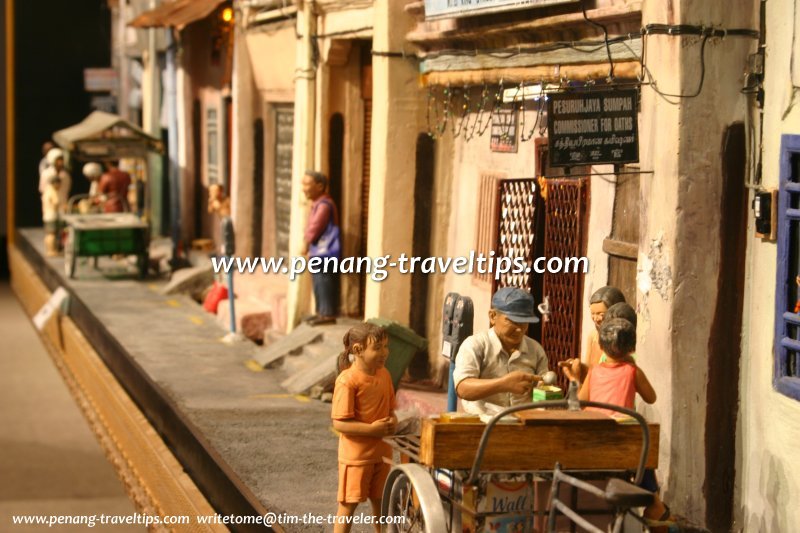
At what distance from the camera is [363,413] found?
23.2 feet

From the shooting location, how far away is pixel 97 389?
14.6m

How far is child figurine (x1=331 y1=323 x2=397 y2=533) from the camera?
7020mm

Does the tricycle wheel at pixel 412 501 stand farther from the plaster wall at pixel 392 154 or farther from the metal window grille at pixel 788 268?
the plaster wall at pixel 392 154

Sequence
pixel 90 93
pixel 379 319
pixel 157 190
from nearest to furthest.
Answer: pixel 379 319 → pixel 157 190 → pixel 90 93

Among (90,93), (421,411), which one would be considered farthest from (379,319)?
(90,93)

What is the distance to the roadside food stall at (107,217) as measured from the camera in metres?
19.4

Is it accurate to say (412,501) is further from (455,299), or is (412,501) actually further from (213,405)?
(213,405)

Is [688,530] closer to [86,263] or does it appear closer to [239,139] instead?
[239,139]

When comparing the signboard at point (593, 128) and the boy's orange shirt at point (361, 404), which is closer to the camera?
the boy's orange shirt at point (361, 404)

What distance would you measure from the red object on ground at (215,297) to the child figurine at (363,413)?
31.2 feet

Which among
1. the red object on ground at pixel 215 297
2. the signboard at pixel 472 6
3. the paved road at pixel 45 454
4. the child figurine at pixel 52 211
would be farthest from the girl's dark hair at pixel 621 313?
the child figurine at pixel 52 211

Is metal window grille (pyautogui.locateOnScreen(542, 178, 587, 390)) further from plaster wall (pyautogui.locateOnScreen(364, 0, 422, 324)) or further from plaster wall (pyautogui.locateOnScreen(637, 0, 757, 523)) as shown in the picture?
plaster wall (pyautogui.locateOnScreen(364, 0, 422, 324))

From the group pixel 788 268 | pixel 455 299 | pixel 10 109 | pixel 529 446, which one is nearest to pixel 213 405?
pixel 455 299

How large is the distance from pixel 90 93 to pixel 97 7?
1879 millimetres
